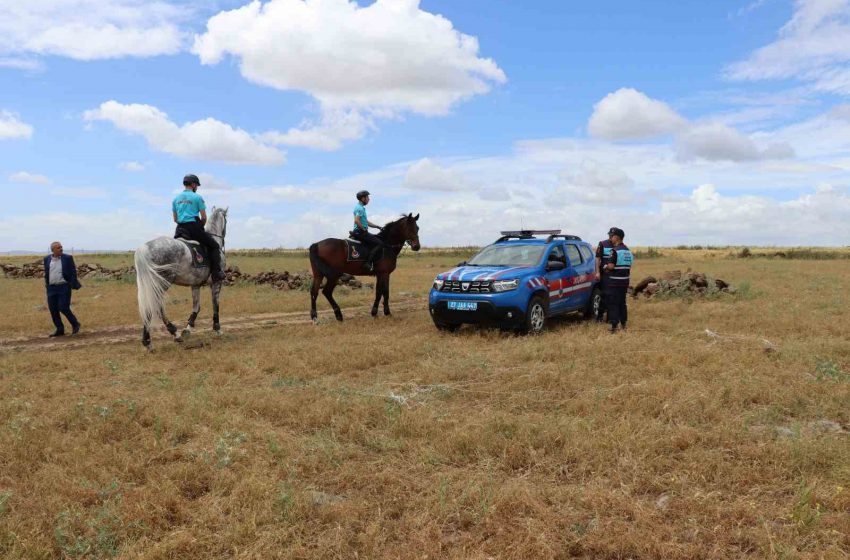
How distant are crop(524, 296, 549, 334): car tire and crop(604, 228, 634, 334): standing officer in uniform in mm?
1247

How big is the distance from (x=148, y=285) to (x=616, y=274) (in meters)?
8.45

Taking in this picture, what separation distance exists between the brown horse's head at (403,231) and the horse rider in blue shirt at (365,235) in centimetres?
42

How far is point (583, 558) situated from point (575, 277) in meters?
8.99

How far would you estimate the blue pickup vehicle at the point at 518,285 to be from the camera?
10172 millimetres

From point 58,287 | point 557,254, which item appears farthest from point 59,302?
point 557,254

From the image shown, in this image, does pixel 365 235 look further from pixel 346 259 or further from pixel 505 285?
pixel 505 285

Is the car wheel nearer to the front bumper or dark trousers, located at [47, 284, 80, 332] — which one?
the front bumper

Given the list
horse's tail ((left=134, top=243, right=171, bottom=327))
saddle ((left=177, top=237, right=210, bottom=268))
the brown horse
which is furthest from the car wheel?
horse's tail ((left=134, top=243, right=171, bottom=327))

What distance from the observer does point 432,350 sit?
922 centimetres

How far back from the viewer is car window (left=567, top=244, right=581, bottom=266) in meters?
12.1

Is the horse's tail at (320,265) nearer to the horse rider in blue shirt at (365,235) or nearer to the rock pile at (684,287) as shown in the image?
the horse rider in blue shirt at (365,235)

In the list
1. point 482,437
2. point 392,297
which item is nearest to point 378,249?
point 392,297

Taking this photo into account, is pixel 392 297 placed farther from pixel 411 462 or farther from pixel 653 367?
pixel 411 462

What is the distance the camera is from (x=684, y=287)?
Result: 53.0ft
